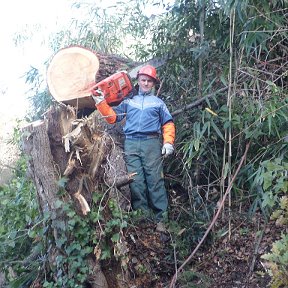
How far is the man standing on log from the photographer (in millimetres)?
5062

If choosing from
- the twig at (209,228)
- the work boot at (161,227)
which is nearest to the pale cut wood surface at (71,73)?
the work boot at (161,227)

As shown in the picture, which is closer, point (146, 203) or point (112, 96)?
point (146, 203)

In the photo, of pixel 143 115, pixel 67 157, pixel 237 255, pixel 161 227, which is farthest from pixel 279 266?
pixel 143 115

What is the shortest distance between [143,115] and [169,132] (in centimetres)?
33

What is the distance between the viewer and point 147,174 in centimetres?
514

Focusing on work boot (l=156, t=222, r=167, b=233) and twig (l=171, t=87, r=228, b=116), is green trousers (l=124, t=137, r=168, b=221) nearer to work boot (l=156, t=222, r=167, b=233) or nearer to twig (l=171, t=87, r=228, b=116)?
work boot (l=156, t=222, r=167, b=233)

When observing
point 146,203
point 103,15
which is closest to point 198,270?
point 146,203

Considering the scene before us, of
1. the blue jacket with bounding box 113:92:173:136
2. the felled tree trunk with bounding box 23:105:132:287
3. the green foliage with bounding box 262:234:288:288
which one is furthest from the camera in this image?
the blue jacket with bounding box 113:92:173:136

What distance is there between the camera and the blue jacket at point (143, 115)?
5.19 m

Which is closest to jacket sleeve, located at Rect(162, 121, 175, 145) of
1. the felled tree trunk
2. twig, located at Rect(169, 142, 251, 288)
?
twig, located at Rect(169, 142, 251, 288)

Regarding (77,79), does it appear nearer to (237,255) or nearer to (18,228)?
(18,228)

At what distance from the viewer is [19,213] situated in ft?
15.7

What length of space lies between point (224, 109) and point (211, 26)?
45.0 inches

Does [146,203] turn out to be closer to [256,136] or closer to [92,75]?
[256,136]
